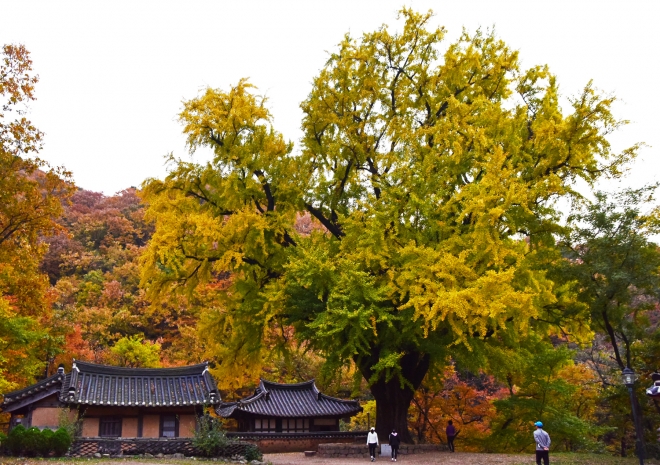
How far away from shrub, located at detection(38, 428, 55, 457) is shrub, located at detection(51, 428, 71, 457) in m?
0.08

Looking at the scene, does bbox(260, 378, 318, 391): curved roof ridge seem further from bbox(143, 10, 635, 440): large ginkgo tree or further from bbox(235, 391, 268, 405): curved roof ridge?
bbox(143, 10, 635, 440): large ginkgo tree

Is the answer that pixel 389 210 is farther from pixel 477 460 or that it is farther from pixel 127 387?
pixel 127 387

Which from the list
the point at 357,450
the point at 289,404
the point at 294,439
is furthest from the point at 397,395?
the point at 289,404

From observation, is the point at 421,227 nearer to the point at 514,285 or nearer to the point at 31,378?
the point at 514,285

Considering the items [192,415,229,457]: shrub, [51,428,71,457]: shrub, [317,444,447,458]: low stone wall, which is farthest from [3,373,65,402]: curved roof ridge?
[317,444,447,458]: low stone wall

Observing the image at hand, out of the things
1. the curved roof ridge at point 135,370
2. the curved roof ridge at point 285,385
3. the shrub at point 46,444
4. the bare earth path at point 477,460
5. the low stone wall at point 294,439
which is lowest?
the low stone wall at point 294,439

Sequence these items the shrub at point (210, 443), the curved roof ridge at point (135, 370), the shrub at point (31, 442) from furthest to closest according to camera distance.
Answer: the curved roof ridge at point (135, 370), the shrub at point (210, 443), the shrub at point (31, 442)

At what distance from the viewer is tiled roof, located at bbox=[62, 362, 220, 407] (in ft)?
68.0

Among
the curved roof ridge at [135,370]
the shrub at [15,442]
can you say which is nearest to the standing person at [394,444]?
the curved roof ridge at [135,370]

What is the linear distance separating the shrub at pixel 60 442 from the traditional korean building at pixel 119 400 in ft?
11.3

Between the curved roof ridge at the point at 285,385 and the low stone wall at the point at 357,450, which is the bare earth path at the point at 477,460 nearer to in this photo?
the low stone wall at the point at 357,450

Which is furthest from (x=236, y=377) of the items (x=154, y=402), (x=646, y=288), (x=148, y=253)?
(x=646, y=288)

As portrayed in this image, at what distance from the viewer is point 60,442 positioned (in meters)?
16.2

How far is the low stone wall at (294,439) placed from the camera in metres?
23.3
